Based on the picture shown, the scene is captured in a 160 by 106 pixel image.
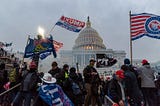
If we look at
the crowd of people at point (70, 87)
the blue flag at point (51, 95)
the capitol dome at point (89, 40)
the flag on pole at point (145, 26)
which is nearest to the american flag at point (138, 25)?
the flag on pole at point (145, 26)

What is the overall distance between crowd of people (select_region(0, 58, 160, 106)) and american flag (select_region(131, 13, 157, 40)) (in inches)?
227

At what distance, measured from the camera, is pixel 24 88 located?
7.95 meters

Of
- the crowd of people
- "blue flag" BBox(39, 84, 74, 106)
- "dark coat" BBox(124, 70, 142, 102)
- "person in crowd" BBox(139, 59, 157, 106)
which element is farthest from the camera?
"person in crowd" BBox(139, 59, 157, 106)

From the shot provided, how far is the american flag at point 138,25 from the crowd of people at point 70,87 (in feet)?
18.9

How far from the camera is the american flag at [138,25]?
14836 mm

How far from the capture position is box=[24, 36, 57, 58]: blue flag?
667 inches

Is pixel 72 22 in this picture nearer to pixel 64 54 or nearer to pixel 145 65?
pixel 145 65

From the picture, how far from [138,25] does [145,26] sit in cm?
33

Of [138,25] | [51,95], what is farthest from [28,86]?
[138,25]

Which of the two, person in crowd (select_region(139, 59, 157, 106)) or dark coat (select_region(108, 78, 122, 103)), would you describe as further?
person in crowd (select_region(139, 59, 157, 106))

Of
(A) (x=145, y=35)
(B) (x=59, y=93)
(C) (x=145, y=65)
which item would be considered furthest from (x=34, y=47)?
(B) (x=59, y=93)

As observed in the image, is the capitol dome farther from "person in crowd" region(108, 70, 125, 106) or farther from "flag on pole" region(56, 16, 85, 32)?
"person in crowd" region(108, 70, 125, 106)

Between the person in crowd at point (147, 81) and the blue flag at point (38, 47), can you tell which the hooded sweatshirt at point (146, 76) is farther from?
the blue flag at point (38, 47)

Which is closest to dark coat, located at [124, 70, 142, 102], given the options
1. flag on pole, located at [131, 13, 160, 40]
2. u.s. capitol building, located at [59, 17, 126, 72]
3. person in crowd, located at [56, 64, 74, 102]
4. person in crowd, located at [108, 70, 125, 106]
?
person in crowd, located at [108, 70, 125, 106]
